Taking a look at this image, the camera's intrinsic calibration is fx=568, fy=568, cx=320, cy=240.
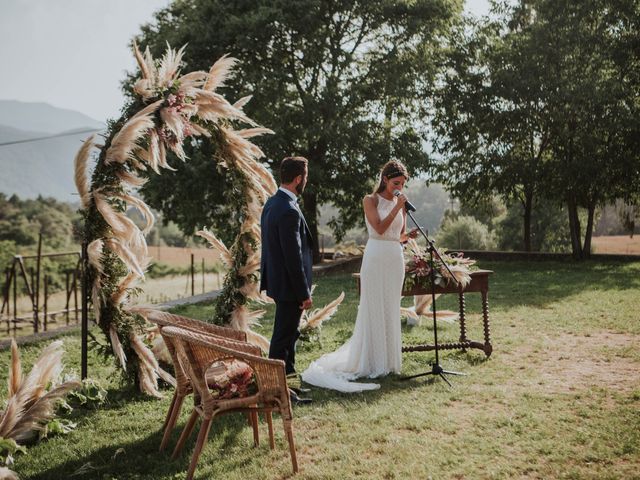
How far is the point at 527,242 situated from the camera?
2394cm

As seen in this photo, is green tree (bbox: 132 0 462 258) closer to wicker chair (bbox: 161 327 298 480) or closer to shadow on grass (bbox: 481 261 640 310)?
shadow on grass (bbox: 481 261 640 310)

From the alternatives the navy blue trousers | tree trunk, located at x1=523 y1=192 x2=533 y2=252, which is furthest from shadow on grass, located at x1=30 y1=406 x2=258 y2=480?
tree trunk, located at x1=523 y1=192 x2=533 y2=252

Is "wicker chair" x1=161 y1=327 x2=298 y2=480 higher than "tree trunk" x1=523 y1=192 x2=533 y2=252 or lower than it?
lower

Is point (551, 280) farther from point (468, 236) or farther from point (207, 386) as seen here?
point (468, 236)

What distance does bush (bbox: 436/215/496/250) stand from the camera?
46938 millimetres

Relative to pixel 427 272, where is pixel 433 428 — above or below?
below

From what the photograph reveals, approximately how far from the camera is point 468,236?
156 feet

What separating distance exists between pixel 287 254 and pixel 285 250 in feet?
0.14

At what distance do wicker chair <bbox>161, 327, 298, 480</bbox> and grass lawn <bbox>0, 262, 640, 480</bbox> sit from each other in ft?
1.48

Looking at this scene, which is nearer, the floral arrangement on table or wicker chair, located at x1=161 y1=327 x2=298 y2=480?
wicker chair, located at x1=161 y1=327 x2=298 y2=480

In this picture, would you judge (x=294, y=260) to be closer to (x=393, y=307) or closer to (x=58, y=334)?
(x=393, y=307)

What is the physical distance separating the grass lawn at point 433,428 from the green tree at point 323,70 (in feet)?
39.1

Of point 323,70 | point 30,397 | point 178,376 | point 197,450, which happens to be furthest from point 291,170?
point 323,70

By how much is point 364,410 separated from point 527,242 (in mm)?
20120
